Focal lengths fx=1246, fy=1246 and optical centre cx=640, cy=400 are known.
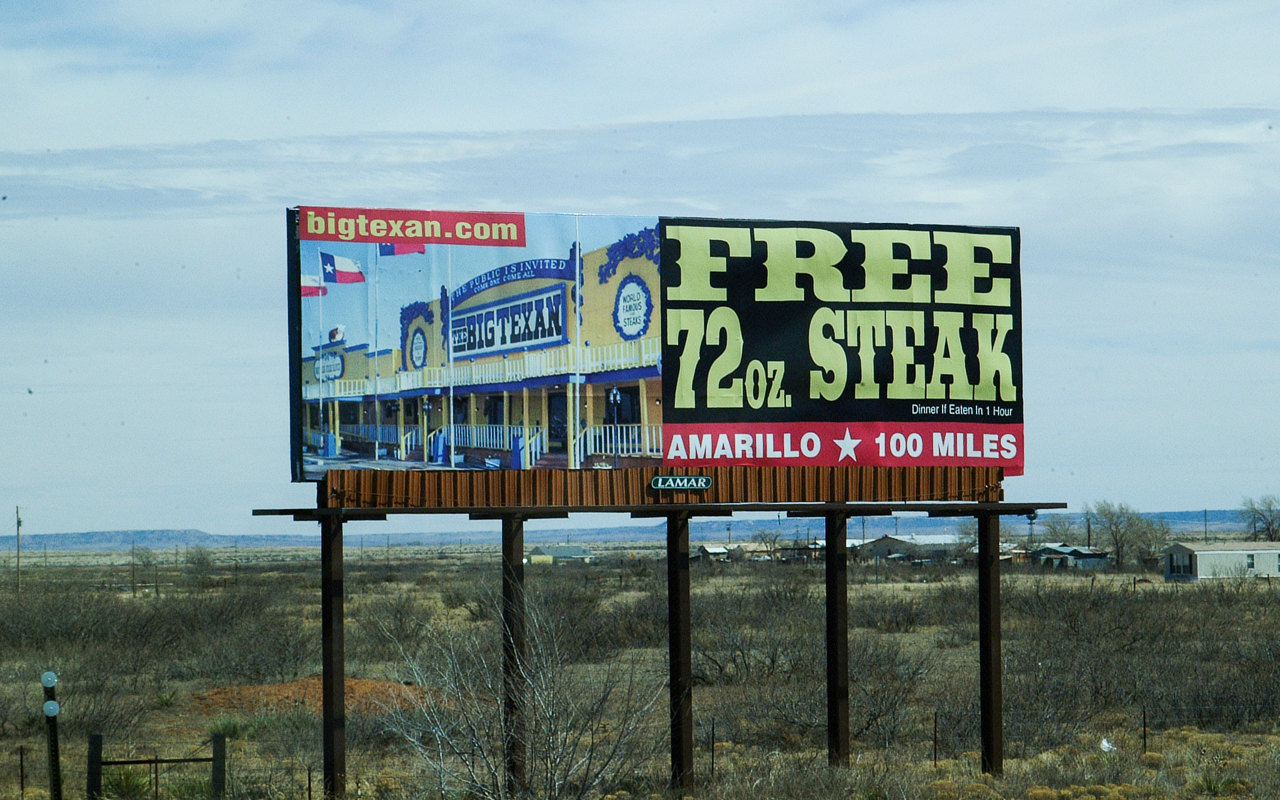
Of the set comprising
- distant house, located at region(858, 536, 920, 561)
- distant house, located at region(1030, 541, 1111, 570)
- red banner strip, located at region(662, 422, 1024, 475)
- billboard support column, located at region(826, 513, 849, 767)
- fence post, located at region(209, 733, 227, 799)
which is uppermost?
red banner strip, located at region(662, 422, 1024, 475)

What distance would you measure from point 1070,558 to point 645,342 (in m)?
96.1

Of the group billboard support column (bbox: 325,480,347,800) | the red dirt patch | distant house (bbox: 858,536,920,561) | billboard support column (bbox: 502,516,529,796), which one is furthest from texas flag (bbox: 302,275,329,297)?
distant house (bbox: 858,536,920,561)

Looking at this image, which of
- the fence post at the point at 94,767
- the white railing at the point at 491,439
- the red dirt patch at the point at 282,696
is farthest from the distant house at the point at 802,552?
the fence post at the point at 94,767

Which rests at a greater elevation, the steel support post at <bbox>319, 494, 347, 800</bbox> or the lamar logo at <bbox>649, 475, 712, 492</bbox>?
the lamar logo at <bbox>649, 475, 712, 492</bbox>

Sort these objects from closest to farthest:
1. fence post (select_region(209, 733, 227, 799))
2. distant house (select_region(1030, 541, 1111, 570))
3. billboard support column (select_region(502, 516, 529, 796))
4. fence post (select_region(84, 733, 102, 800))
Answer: billboard support column (select_region(502, 516, 529, 796)) → fence post (select_region(84, 733, 102, 800)) → fence post (select_region(209, 733, 227, 799)) → distant house (select_region(1030, 541, 1111, 570))

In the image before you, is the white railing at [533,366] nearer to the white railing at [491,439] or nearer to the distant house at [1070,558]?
the white railing at [491,439]

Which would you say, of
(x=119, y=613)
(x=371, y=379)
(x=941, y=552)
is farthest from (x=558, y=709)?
(x=941, y=552)

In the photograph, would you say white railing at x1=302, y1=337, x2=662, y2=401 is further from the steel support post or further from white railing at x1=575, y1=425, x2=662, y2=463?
the steel support post

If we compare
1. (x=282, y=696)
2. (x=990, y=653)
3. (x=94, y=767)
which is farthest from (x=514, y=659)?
(x=282, y=696)

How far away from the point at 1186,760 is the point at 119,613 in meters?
34.3

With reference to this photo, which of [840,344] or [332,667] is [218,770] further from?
[840,344]

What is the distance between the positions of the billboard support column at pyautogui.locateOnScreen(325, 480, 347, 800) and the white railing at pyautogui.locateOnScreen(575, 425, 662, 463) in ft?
10.5

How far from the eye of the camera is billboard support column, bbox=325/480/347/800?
14859mm

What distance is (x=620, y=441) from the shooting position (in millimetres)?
16125
